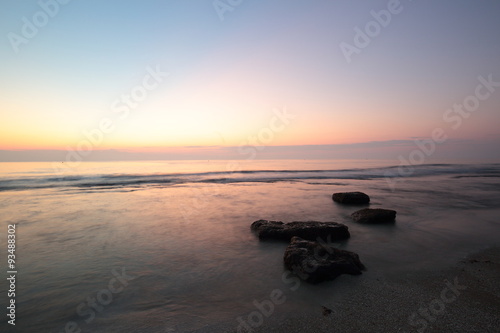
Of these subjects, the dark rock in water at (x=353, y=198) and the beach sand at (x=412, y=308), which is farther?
Result: the dark rock in water at (x=353, y=198)

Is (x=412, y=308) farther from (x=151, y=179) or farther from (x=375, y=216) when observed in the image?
(x=151, y=179)

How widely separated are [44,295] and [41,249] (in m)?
3.47

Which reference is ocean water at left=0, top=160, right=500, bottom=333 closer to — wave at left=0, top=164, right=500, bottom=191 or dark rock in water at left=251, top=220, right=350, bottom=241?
dark rock in water at left=251, top=220, right=350, bottom=241

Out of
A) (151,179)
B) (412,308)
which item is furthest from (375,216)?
(151,179)

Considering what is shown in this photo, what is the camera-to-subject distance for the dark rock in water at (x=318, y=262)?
4.79 metres

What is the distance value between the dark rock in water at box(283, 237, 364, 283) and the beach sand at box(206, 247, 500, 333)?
40 cm

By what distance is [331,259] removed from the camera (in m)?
5.13

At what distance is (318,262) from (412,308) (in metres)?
1.64

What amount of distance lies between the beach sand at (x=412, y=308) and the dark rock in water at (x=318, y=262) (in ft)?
1.30

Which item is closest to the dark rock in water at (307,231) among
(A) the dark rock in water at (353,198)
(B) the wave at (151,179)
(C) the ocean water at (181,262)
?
(C) the ocean water at (181,262)

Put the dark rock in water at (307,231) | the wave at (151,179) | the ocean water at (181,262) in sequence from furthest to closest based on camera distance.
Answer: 1. the wave at (151,179)
2. the dark rock in water at (307,231)
3. the ocean water at (181,262)

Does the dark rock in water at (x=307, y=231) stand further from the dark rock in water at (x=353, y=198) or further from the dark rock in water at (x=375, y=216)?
the dark rock in water at (x=353, y=198)

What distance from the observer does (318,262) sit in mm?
4988

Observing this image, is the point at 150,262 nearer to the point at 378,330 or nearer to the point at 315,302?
the point at 315,302
